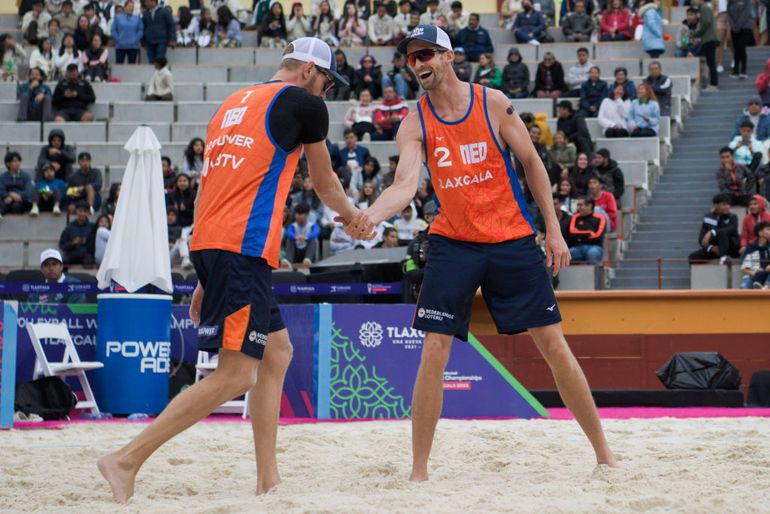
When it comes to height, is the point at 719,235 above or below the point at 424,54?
below

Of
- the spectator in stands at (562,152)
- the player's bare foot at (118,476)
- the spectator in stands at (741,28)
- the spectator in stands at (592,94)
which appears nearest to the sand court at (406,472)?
the player's bare foot at (118,476)

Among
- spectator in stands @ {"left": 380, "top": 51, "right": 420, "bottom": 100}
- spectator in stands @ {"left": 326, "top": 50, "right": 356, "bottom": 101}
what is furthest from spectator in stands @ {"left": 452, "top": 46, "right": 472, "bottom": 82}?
spectator in stands @ {"left": 326, "top": 50, "right": 356, "bottom": 101}

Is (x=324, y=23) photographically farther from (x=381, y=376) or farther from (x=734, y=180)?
(x=381, y=376)

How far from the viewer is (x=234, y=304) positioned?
5.33 meters

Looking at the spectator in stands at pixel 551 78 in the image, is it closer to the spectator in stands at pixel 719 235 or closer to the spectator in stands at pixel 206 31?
the spectator in stands at pixel 719 235

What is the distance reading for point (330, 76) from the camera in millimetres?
5762

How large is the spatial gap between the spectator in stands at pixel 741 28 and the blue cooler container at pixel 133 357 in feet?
48.7

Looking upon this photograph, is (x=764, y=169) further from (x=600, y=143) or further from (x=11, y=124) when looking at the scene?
(x=11, y=124)

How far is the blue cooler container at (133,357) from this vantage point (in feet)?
33.6

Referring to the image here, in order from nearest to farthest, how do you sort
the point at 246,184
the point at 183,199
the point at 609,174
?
the point at 246,184 → the point at 609,174 → the point at 183,199

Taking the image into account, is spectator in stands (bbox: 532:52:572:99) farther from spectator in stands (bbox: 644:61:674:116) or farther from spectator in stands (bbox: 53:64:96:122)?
spectator in stands (bbox: 53:64:96:122)

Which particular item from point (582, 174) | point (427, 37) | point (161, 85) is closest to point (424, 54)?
point (427, 37)

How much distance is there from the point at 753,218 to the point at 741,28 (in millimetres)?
7684

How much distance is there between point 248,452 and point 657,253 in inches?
419
